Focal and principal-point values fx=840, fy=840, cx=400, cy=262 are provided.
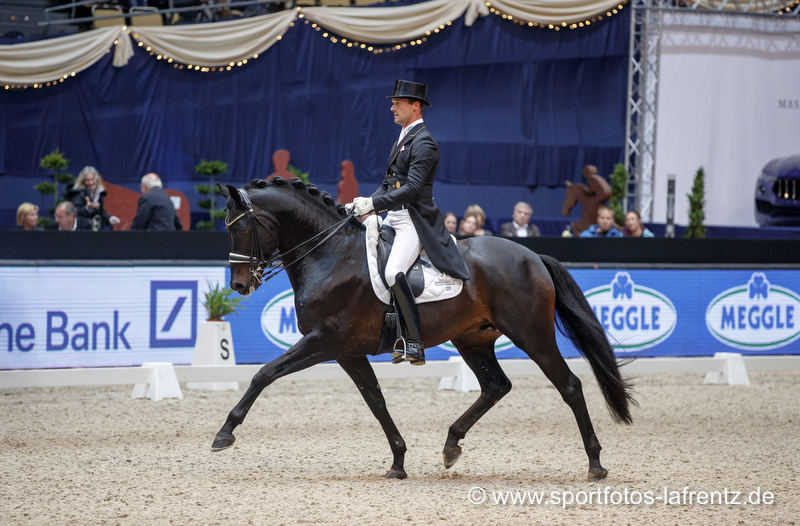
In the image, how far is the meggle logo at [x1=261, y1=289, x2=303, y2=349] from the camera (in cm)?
850

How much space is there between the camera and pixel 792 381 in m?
9.45

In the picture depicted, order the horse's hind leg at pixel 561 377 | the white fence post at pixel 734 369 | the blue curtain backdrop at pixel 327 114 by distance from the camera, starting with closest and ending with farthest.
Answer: the horse's hind leg at pixel 561 377, the white fence post at pixel 734 369, the blue curtain backdrop at pixel 327 114

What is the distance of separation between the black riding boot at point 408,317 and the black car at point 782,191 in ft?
30.5

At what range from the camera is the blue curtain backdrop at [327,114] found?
1488cm

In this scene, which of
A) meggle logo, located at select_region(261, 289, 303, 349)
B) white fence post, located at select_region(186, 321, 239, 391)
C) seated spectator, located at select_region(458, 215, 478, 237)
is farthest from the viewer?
seated spectator, located at select_region(458, 215, 478, 237)

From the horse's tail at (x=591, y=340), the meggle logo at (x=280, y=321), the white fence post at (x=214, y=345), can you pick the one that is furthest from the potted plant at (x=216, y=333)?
the horse's tail at (x=591, y=340)

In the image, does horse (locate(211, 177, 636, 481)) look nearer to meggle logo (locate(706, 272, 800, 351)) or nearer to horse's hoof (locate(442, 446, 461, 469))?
horse's hoof (locate(442, 446, 461, 469))

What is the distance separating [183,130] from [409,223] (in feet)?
36.9

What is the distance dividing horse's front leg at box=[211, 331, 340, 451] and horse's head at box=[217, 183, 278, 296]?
1.43 feet

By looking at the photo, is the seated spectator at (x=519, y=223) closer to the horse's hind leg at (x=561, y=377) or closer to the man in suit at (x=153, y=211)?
the man in suit at (x=153, y=211)

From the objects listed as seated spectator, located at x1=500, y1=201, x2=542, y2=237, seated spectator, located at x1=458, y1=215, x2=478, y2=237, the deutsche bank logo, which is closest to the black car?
seated spectator, located at x1=500, y1=201, x2=542, y2=237

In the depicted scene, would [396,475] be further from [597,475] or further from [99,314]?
[99,314]

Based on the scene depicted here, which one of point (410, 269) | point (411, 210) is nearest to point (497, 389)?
point (410, 269)

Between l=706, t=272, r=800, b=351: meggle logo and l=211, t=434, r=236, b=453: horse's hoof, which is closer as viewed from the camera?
l=211, t=434, r=236, b=453: horse's hoof
